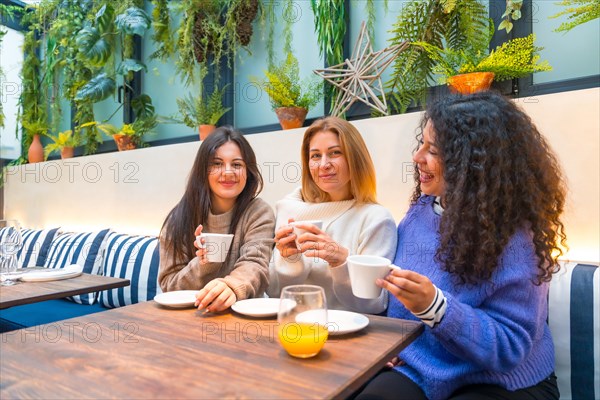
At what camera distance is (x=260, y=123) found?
2.97m

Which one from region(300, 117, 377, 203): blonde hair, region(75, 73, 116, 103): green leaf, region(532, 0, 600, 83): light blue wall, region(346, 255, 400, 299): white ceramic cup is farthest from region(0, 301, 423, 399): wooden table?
region(75, 73, 116, 103): green leaf

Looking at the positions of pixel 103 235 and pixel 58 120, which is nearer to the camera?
pixel 103 235

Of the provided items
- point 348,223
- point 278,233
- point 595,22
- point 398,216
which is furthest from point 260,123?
point 595,22

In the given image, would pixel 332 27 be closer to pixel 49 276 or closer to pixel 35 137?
pixel 49 276

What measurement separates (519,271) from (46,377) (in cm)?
109

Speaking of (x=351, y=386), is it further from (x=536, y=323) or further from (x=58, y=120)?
(x=58, y=120)

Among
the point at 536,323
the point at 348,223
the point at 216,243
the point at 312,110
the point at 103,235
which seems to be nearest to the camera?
the point at 536,323

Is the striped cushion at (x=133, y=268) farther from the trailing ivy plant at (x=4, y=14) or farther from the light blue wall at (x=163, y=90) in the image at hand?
the trailing ivy plant at (x=4, y=14)

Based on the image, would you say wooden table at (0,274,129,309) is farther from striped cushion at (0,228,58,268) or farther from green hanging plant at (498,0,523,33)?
green hanging plant at (498,0,523,33)

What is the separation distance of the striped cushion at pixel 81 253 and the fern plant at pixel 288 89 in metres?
1.69

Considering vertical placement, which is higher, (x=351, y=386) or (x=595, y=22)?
(x=595, y=22)

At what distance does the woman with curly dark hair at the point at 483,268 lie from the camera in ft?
3.14

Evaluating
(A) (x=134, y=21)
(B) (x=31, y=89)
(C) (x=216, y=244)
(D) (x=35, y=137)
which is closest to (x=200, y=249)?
(C) (x=216, y=244)

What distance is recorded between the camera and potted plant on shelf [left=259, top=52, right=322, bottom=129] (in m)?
2.34
